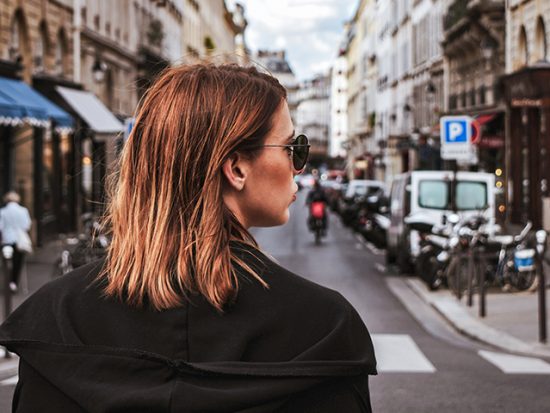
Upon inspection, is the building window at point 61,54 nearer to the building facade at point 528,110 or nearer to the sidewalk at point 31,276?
the sidewalk at point 31,276

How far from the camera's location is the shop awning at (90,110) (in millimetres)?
30516

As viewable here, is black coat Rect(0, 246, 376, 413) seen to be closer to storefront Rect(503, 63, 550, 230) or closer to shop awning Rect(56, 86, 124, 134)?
storefront Rect(503, 63, 550, 230)

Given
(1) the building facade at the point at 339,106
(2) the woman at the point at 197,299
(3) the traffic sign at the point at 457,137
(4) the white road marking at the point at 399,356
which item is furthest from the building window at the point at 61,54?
(1) the building facade at the point at 339,106

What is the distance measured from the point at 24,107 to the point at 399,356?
14.1 metres

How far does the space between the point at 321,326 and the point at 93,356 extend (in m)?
0.40

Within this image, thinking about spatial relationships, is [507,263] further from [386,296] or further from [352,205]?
[352,205]

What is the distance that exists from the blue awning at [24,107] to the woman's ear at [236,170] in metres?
20.2

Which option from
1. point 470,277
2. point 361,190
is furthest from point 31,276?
point 361,190

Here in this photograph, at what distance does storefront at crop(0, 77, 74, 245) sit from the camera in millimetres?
23553

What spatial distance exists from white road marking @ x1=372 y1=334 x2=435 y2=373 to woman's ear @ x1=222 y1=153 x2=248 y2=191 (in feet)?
25.6

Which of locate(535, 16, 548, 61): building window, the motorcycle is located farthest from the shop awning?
locate(535, 16, 548, 61): building window

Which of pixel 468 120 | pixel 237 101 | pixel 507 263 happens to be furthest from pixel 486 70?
pixel 237 101

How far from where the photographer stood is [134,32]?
154 ft

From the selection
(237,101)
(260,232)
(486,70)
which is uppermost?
(486,70)
